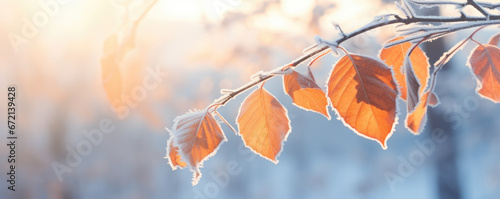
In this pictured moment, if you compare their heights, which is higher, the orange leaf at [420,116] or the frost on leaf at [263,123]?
the frost on leaf at [263,123]

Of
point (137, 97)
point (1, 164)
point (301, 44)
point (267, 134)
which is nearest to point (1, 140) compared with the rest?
point (1, 164)

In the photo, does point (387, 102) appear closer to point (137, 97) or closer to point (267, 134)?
point (267, 134)

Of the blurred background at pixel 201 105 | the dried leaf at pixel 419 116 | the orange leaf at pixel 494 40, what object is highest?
the blurred background at pixel 201 105

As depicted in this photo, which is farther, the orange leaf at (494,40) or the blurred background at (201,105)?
the blurred background at (201,105)

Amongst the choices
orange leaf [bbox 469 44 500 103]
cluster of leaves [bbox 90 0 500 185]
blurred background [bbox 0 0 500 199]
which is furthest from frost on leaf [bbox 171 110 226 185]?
blurred background [bbox 0 0 500 199]

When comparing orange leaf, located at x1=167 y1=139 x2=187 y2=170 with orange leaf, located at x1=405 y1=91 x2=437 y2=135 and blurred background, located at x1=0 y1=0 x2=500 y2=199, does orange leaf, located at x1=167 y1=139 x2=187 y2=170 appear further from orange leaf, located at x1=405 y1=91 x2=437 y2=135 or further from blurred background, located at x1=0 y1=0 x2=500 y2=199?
blurred background, located at x1=0 y1=0 x2=500 y2=199

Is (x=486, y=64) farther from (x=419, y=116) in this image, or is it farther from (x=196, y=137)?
(x=196, y=137)

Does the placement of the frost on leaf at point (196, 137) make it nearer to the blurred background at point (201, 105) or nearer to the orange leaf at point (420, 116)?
the orange leaf at point (420, 116)

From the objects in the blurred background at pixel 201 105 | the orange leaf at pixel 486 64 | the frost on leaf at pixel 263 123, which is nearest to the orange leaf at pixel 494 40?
the orange leaf at pixel 486 64
